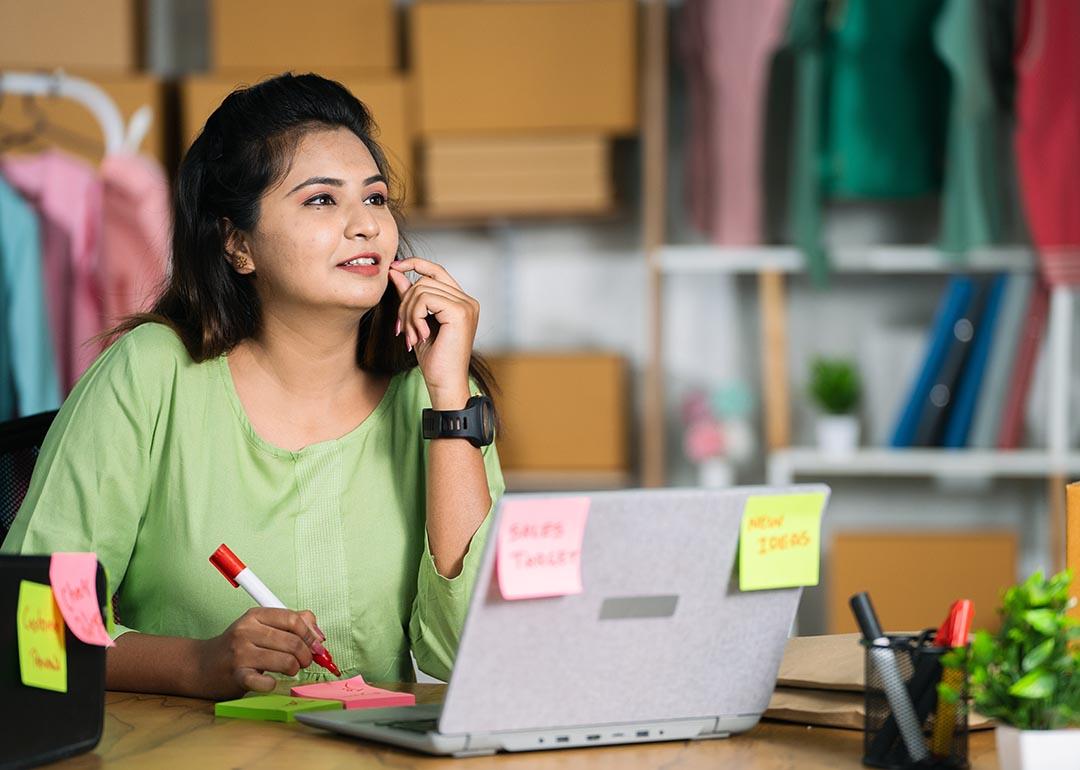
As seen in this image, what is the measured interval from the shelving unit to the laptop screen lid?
2491mm

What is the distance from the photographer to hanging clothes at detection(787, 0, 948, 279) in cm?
355

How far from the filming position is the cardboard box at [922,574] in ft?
11.9

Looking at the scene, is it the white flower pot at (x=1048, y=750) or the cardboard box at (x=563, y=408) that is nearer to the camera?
the white flower pot at (x=1048, y=750)

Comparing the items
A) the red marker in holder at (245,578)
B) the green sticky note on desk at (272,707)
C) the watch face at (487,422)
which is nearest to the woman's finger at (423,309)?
the watch face at (487,422)

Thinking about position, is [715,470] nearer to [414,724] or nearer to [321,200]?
[321,200]

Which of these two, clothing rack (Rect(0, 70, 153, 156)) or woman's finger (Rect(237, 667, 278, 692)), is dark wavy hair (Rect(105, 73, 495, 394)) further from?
clothing rack (Rect(0, 70, 153, 156))

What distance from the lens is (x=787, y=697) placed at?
1.30m

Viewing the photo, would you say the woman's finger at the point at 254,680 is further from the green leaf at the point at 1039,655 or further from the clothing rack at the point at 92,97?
the clothing rack at the point at 92,97

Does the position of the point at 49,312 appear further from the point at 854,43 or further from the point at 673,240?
the point at 854,43

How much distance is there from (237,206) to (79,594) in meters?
0.78

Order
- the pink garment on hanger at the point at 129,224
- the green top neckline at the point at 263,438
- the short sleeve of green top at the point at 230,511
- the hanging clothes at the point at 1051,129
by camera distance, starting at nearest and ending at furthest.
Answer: the short sleeve of green top at the point at 230,511 → the green top neckline at the point at 263,438 → the hanging clothes at the point at 1051,129 → the pink garment on hanger at the point at 129,224

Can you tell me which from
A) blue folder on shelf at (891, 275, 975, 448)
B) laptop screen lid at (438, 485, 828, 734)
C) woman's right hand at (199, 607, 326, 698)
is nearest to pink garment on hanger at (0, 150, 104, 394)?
blue folder on shelf at (891, 275, 975, 448)

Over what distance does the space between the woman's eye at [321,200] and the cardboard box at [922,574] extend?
221 cm

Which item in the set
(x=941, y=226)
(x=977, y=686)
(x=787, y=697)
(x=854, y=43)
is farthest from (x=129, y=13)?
(x=977, y=686)
